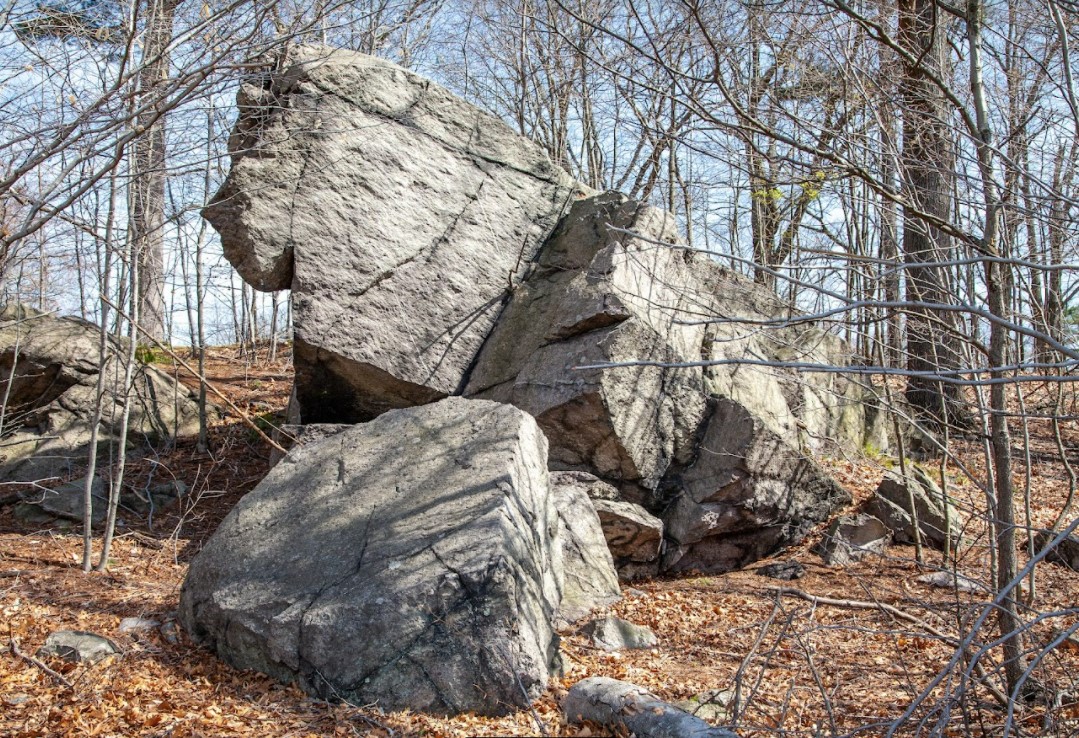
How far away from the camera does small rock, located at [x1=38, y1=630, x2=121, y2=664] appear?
163 inches

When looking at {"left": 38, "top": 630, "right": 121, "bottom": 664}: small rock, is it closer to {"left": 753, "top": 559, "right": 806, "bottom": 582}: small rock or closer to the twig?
the twig

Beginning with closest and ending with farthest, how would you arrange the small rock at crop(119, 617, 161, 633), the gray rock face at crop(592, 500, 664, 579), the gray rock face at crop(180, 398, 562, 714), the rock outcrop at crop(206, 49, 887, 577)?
1. the gray rock face at crop(180, 398, 562, 714)
2. the small rock at crop(119, 617, 161, 633)
3. the gray rock face at crop(592, 500, 664, 579)
4. the rock outcrop at crop(206, 49, 887, 577)

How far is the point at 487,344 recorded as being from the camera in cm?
722

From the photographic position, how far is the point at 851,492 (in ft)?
25.5

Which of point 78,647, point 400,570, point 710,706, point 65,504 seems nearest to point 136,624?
point 78,647

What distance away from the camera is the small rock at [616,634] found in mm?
4949

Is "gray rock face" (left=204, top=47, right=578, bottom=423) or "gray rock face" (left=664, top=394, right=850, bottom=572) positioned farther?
"gray rock face" (left=204, top=47, right=578, bottom=423)

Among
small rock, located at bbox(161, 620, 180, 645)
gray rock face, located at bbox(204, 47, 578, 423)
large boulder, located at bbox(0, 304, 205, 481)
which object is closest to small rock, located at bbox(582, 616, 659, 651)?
small rock, located at bbox(161, 620, 180, 645)

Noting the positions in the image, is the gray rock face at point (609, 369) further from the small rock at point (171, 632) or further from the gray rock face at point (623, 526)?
the small rock at point (171, 632)

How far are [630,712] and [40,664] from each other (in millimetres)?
2769

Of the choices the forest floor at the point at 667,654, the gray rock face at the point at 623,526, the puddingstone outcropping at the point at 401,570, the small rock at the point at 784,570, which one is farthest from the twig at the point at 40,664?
the small rock at the point at 784,570

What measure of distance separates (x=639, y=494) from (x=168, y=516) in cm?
396

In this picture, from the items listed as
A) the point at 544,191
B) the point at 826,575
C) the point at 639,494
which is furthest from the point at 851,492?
the point at 544,191

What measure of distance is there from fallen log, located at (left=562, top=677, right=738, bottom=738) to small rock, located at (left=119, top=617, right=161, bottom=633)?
236 cm
